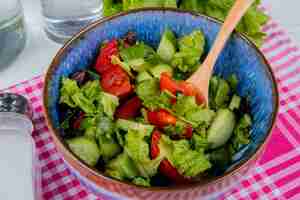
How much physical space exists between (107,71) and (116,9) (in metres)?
0.26

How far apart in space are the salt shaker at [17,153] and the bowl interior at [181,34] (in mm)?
96

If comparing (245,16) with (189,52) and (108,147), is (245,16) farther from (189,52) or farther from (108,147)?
(108,147)

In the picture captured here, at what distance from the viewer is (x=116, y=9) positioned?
121 cm

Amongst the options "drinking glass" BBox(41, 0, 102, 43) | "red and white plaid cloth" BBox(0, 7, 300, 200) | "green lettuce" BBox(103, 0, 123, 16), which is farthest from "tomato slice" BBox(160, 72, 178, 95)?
"drinking glass" BBox(41, 0, 102, 43)

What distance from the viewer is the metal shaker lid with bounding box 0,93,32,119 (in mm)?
1020

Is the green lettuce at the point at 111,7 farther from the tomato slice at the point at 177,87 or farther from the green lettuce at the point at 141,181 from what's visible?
the green lettuce at the point at 141,181

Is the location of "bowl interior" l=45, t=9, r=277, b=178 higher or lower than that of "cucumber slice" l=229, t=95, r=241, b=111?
higher

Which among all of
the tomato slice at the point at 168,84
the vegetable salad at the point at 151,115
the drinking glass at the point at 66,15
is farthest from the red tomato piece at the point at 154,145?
the drinking glass at the point at 66,15

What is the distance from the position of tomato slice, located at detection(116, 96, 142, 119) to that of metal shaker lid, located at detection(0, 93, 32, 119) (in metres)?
0.20

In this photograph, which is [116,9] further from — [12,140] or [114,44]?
[12,140]

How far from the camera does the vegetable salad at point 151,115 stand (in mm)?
847

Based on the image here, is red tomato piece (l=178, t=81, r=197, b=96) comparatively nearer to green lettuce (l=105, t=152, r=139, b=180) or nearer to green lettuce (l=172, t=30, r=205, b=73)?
green lettuce (l=172, t=30, r=205, b=73)

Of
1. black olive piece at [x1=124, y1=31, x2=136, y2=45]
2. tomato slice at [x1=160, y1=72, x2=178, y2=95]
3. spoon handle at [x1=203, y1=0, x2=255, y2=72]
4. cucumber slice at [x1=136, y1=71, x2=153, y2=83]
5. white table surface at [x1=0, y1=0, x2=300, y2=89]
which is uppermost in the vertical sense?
spoon handle at [x1=203, y1=0, x2=255, y2=72]

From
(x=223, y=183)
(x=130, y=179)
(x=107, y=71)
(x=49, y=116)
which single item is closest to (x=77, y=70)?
(x=107, y=71)
